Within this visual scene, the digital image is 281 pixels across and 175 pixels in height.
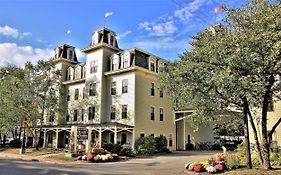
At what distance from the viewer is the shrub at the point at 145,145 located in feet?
93.0

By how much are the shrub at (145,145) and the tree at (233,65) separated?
1346 centimetres

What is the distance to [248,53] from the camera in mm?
12227

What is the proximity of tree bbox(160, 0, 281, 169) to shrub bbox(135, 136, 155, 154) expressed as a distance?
44.2ft

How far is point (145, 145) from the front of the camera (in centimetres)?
2869

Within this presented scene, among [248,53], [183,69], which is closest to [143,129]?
[183,69]

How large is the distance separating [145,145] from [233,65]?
18266 millimetres

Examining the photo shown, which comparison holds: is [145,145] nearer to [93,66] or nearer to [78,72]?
[93,66]

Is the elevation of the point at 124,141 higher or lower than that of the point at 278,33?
lower

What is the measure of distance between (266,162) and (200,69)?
5.54 metres

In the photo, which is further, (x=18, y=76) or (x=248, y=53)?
(x=18, y=76)

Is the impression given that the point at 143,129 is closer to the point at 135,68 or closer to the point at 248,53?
the point at 135,68

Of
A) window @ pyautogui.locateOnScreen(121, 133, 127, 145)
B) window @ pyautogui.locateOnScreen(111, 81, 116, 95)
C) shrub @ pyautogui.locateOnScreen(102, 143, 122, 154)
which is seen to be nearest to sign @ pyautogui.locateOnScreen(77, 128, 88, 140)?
shrub @ pyautogui.locateOnScreen(102, 143, 122, 154)

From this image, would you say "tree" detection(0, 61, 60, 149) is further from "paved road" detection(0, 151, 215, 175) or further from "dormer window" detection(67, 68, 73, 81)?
"paved road" detection(0, 151, 215, 175)

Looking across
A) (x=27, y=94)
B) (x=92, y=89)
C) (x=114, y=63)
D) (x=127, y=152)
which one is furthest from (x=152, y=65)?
(x=27, y=94)
